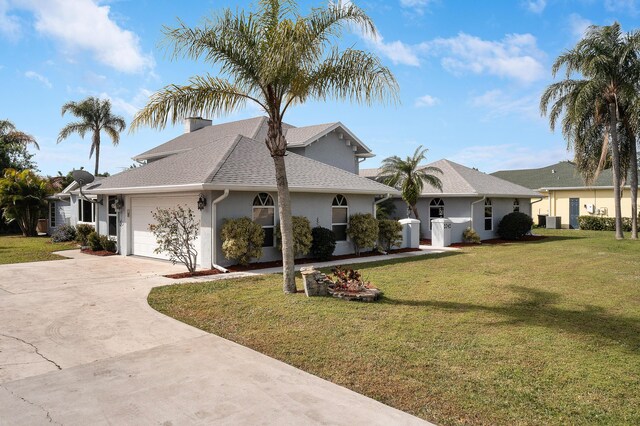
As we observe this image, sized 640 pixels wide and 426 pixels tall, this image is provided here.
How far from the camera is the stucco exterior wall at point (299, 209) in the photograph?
13.1 metres

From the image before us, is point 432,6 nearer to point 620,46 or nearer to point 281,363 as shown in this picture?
point 281,363

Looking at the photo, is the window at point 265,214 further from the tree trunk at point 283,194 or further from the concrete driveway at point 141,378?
the concrete driveway at point 141,378

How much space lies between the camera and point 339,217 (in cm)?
1667

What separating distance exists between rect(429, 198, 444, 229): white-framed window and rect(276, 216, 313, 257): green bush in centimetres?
1166

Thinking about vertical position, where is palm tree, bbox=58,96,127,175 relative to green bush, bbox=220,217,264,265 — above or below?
above

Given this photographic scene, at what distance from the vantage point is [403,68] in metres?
10.7

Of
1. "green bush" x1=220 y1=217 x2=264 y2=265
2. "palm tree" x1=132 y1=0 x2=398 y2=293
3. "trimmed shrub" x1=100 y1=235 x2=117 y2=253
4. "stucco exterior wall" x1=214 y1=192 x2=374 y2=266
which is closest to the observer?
"palm tree" x1=132 y1=0 x2=398 y2=293

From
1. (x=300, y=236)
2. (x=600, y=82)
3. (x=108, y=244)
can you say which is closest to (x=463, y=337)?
(x=300, y=236)

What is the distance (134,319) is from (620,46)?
995 inches

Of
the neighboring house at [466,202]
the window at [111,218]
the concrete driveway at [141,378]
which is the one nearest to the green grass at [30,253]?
the window at [111,218]

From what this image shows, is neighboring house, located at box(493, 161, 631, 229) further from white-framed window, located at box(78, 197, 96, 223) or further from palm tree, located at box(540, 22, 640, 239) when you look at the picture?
white-framed window, located at box(78, 197, 96, 223)

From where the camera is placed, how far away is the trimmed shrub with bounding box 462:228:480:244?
21953mm

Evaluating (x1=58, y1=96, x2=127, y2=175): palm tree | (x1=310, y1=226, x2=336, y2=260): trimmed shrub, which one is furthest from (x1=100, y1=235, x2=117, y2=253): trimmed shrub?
(x1=58, y1=96, x2=127, y2=175): palm tree

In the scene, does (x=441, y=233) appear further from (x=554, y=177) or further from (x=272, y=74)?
(x=554, y=177)
